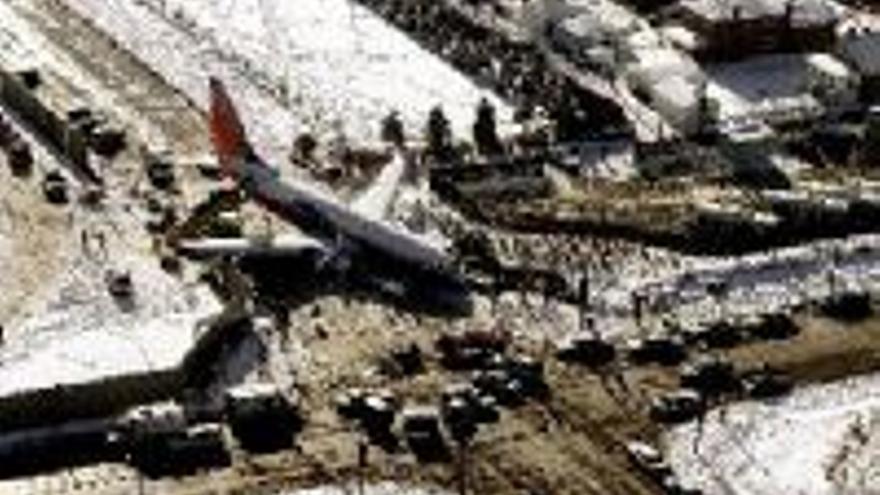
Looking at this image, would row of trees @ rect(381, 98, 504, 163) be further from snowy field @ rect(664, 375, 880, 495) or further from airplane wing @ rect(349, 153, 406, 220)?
snowy field @ rect(664, 375, 880, 495)

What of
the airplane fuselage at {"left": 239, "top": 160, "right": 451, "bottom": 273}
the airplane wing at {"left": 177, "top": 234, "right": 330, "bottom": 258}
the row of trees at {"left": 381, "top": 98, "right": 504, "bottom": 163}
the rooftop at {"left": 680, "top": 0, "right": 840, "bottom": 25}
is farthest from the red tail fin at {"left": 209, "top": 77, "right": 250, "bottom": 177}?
the rooftop at {"left": 680, "top": 0, "right": 840, "bottom": 25}

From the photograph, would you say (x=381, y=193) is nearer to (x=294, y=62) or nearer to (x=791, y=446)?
(x=294, y=62)

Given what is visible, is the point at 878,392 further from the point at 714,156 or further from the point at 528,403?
the point at 714,156

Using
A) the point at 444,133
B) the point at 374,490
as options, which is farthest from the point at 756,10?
the point at 374,490

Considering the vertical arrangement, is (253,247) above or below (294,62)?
below

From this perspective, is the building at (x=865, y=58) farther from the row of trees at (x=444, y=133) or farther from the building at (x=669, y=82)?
the row of trees at (x=444, y=133)

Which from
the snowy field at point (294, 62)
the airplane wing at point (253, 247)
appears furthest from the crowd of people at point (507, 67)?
the airplane wing at point (253, 247)
